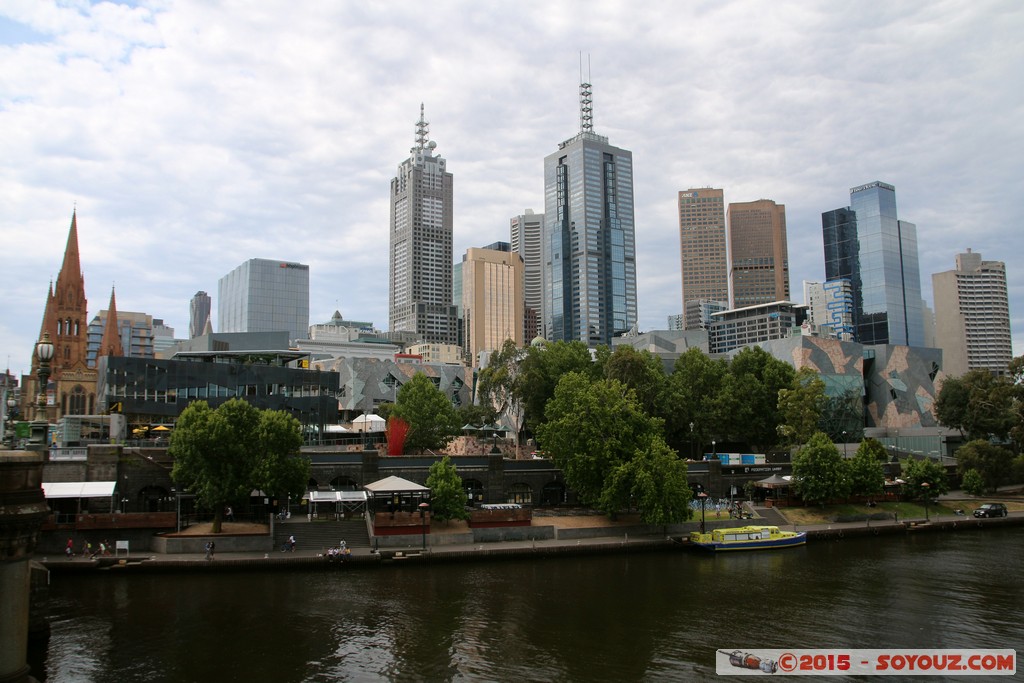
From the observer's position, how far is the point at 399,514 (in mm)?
57781

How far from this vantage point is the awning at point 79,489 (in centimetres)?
5309

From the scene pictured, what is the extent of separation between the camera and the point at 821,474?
72.4m

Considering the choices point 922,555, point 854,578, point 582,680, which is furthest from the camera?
point 922,555

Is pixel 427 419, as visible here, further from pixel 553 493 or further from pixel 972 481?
pixel 972 481

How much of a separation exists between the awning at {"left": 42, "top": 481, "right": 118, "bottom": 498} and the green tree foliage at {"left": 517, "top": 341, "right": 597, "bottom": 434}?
4469cm

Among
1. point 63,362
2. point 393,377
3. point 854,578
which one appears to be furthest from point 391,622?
point 63,362

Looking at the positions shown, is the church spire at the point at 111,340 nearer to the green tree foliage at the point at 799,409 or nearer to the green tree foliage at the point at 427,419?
the green tree foliage at the point at 427,419

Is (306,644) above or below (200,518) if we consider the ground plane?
below

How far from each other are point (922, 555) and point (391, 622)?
1653 inches

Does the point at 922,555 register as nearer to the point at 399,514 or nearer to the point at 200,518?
the point at 399,514

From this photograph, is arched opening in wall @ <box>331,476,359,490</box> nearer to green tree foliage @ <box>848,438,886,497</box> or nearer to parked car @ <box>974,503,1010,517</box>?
green tree foliage @ <box>848,438,886,497</box>

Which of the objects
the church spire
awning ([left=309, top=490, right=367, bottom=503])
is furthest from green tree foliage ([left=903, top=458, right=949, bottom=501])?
the church spire

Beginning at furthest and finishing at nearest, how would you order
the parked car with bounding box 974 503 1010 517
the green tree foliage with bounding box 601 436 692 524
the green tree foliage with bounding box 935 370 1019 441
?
the green tree foliage with bounding box 935 370 1019 441 → the parked car with bounding box 974 503 1010 517 → the green tree foliage with bounding box 601 436 692 524

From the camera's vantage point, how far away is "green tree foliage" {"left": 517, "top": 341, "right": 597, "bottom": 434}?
8800cm
